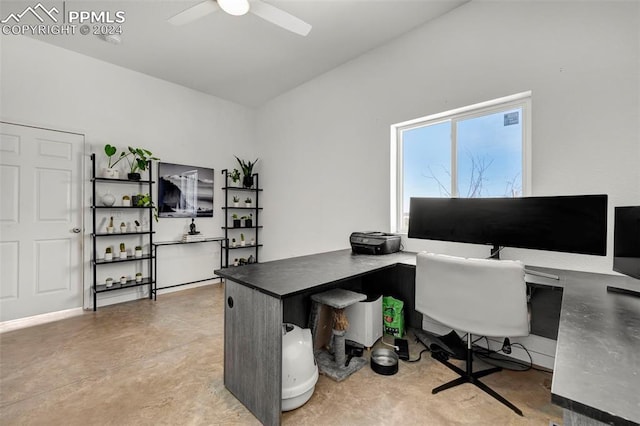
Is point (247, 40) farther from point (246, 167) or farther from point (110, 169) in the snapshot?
point (110, 169)

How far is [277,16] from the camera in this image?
83.2 inches

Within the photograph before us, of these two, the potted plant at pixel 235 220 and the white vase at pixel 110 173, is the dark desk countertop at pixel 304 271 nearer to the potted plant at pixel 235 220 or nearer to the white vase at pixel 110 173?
the potted plant at pixel 235 220

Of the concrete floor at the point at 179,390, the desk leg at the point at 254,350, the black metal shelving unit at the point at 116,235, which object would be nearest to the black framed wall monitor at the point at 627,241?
the concrete floor at the point at 179,390

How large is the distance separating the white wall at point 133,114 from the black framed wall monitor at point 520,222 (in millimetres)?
3361

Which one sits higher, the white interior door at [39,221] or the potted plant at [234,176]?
the potted plant at [234,176]

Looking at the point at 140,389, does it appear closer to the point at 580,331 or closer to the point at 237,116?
the point at 580,331

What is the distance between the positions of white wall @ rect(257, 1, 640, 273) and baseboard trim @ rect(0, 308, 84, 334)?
2.80 meters

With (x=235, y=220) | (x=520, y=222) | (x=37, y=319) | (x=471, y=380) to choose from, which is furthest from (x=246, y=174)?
(x=471, y=380)

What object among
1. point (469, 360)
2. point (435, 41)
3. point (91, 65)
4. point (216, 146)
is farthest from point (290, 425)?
point (91, 65)

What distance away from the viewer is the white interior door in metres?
2.88

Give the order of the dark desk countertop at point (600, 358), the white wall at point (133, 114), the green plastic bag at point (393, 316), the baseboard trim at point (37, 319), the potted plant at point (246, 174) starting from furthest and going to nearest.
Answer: the potted plant at point (246, 174) → the white wall at point (133, 114) → the baseboard trim at point (37, 319) → the green plastic bag at point (393, 316) → the dark desk countertop at point (600, 358)

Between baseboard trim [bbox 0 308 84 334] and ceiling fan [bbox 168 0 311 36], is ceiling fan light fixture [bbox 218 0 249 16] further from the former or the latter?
baseboard trim [bbox 0 308 84 334]

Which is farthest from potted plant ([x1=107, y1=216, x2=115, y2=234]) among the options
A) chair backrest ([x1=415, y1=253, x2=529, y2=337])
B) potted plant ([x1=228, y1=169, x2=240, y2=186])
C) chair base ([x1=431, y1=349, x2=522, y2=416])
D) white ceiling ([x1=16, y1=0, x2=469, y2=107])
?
chair base ([x1=431, y1=349, x2=522, y2=416])

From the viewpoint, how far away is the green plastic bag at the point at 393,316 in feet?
8.32
